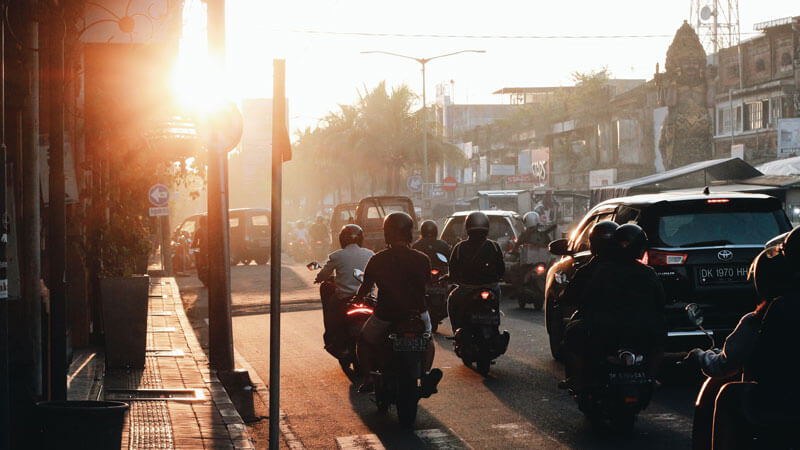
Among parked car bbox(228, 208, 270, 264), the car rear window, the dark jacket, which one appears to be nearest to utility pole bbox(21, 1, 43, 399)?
the dark jacket

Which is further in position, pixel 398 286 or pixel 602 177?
pixel 602 177

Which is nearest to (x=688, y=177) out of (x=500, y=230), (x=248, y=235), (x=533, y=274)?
(x=248, y=235)

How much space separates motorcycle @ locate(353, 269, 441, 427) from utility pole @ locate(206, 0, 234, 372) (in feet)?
10.7

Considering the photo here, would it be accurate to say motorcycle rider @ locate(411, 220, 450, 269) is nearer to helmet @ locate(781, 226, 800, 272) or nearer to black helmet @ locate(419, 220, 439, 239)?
black helmet @ locate(419, 220, 439, 239)

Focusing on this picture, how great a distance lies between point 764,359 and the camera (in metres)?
4.55

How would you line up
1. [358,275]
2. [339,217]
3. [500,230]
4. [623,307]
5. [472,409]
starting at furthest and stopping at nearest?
[339,217]
[500,230]
[358,275]
[472,409]
[623,307]

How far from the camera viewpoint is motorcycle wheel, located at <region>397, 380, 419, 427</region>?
8.68 meters

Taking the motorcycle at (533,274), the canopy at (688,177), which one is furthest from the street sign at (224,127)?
the canopy at (688,177)

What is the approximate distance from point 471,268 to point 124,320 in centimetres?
392

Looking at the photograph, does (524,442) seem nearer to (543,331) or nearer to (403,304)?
(403,304)

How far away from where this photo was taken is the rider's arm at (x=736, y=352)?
4.72 meters

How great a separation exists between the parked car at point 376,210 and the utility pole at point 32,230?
19.4m

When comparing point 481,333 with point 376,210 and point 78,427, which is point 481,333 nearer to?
point 78,427

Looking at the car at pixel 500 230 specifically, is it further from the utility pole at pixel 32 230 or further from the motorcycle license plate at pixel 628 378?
the utility pole at pixel 32 230
